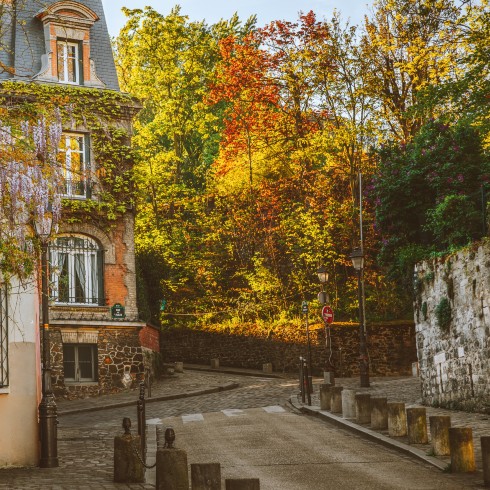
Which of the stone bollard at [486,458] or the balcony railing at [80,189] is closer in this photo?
the stone bollard at [486,458]

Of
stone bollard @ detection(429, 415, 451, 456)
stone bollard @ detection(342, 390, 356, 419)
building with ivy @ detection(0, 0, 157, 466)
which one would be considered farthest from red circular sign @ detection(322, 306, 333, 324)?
stone bollard @ detection(429, 415, 451, 456)

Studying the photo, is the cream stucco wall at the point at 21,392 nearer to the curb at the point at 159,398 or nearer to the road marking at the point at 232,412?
the road marking at the point at 232,412

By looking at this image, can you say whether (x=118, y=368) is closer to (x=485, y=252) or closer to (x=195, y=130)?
(x=485, y=252)

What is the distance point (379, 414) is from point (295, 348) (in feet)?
62.9

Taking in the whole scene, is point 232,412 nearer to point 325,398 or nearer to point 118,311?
point 325,398

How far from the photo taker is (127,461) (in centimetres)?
1182

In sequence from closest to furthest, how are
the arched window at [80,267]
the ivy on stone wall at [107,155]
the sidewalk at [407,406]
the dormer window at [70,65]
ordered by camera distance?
the sidewalk at [407,406]
the arched window at [80,267]
the ivy on stone wall at [107,155]
the dormer window at [70,65]

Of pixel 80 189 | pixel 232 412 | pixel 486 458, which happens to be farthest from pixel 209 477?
pixel 80 189

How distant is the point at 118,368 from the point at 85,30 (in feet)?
35.1

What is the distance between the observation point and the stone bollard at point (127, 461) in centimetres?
1182

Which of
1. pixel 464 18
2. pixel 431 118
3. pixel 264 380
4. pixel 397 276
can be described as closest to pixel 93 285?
pixel 264 380

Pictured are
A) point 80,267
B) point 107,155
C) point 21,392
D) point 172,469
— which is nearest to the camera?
point 172,469

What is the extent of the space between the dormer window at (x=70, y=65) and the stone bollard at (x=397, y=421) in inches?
698

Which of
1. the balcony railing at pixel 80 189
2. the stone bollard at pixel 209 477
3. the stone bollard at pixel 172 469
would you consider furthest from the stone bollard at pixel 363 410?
the balcony railing at pixel 80 189
